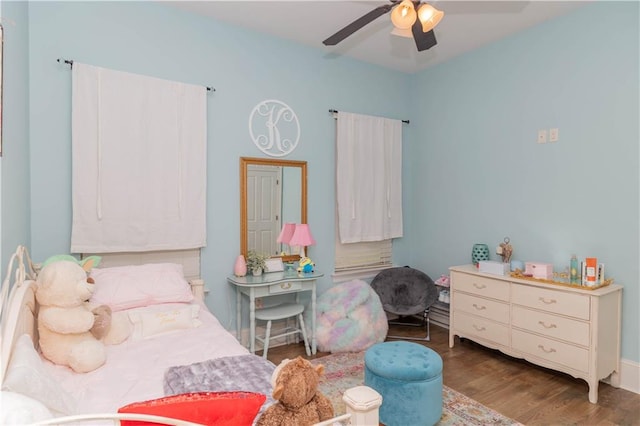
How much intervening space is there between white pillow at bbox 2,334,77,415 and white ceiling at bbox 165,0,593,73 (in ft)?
8.89

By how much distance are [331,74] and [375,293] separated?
232cm

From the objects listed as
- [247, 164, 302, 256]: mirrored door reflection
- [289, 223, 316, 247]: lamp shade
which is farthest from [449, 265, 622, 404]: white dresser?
[247, 164, 302, 256]: mirrored door reflection

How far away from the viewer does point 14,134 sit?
195 cm

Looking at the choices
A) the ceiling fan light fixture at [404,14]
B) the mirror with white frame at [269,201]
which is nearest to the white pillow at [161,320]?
the mirror with white frame at [269,201]

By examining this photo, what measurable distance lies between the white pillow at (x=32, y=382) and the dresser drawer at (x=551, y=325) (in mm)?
3016

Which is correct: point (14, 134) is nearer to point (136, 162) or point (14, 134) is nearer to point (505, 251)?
point (136, 162)

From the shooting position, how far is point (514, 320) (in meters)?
3.04

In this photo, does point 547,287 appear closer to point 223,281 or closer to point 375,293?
point 375,293

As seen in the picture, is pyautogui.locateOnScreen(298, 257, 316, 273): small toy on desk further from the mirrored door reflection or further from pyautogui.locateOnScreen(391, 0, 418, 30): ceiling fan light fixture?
pyautogui.locateOnScreen(391, 0, 418, 30): ceiling fan light fixture

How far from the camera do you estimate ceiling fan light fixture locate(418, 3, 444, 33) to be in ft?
6.82

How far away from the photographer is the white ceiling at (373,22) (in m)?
2.92

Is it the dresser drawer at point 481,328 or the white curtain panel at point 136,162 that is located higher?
the white curtain panel at point 136,162

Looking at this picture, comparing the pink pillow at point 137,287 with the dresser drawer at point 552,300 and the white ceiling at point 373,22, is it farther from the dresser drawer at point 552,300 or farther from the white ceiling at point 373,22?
the dresser drawer at point 552,300

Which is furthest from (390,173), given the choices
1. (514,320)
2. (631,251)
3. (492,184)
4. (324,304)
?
(631,251)
